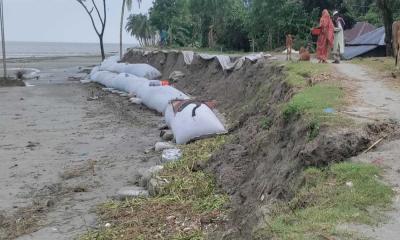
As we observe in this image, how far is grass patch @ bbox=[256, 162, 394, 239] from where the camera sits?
399cm

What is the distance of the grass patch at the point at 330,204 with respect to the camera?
3.99 meters

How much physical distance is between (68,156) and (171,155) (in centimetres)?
281

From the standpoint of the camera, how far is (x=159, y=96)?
17031mm

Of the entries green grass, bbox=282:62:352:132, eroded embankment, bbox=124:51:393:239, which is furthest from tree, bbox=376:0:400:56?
green grass, bbox=282:62:352:132

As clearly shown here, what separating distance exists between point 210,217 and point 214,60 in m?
13.8

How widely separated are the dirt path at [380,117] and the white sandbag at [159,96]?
20.5 feet

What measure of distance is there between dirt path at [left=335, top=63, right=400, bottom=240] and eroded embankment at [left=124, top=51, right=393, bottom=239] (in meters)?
0.26

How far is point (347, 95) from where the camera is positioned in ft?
27.0

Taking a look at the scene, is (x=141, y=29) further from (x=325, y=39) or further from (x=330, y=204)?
(x=330, y=204)

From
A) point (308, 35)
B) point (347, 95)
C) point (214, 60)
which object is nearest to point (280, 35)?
point (308, 35)

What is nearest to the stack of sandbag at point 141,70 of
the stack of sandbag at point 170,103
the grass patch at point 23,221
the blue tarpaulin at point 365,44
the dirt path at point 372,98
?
the stack of sandbag at point 170,103

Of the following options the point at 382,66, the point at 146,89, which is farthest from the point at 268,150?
the point at 146,89

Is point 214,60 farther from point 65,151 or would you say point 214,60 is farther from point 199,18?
point 199,18

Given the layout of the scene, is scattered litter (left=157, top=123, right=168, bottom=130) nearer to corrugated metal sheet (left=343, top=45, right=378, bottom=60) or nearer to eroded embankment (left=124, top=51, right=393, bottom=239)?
eroded embankment (left=124, top=51, right=393, bottom=239)
